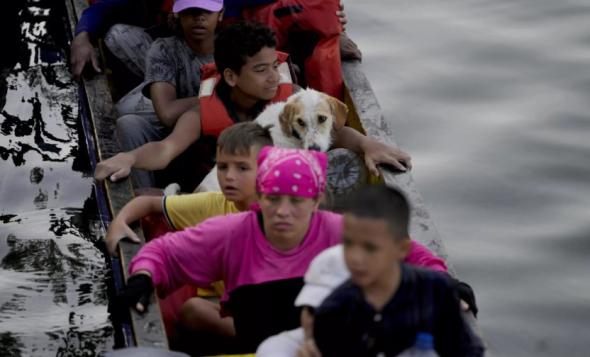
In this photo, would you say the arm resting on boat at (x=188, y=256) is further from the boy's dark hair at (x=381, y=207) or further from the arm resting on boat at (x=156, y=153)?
the arm resting on boat at (x=156, y=153)

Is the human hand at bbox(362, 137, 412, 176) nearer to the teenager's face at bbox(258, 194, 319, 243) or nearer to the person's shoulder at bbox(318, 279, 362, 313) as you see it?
the teenager's face at bbox(258, 194, 319, 243)

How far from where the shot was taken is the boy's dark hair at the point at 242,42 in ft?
15.5

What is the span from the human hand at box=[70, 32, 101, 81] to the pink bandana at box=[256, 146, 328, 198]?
2660mm

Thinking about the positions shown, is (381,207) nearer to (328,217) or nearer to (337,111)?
(328,217)

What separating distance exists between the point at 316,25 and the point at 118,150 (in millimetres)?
1119

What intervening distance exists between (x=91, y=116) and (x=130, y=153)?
863 mm

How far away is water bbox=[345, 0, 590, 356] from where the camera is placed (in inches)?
268

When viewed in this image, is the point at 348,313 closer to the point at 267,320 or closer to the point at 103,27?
the point at 267,320

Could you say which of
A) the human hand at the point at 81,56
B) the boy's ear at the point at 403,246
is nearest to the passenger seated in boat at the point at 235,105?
the human hand at the point at 81,56

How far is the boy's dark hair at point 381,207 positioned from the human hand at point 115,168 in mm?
1968

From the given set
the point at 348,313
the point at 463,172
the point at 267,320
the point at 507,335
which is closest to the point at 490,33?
the point at 463,172

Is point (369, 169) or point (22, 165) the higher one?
point (22, 165)

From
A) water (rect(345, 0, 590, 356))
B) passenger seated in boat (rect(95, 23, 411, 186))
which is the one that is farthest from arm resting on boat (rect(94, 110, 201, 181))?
water (rect(345, 0, 590, 356))

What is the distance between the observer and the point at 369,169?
4910mm
